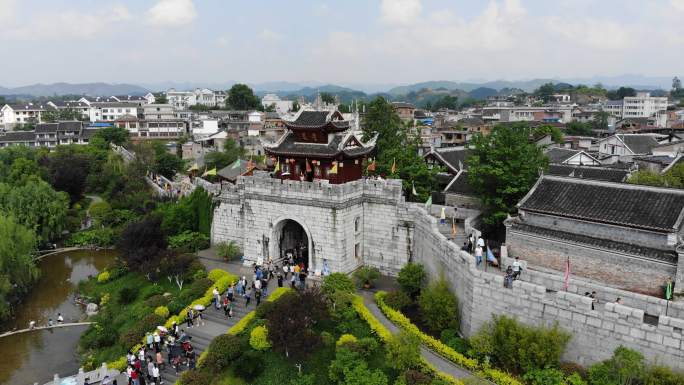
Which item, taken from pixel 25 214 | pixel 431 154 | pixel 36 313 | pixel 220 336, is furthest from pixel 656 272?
pixel 25 214

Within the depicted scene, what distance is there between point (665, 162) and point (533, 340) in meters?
29.4

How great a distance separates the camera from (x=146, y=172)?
5712 centimetres

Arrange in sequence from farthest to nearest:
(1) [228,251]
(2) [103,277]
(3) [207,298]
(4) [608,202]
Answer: (2) [103,277]
(1) [228,251]
(3) [207,298]
(4) [608,202]

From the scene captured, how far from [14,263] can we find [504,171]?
3058cm

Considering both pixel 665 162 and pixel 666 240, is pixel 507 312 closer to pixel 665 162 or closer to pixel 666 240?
pixel 666 240

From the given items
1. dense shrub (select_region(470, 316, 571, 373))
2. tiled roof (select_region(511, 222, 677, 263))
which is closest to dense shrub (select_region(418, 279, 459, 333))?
dense shrub (select_region(470, 316, 571, 373))

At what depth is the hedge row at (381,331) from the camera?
18641mm

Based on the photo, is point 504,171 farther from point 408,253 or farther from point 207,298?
point 207,298

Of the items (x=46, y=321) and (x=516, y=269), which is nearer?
(x=516, y=269)

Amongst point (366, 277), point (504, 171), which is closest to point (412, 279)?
point (366, 277)

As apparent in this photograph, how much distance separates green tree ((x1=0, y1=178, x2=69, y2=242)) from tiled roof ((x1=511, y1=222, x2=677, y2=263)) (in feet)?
119

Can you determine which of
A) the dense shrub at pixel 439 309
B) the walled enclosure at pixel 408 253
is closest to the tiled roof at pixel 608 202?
the walled enclosure at pixel 408 253

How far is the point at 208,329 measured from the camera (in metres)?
24.9

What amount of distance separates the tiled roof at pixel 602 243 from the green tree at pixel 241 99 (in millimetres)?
93131
